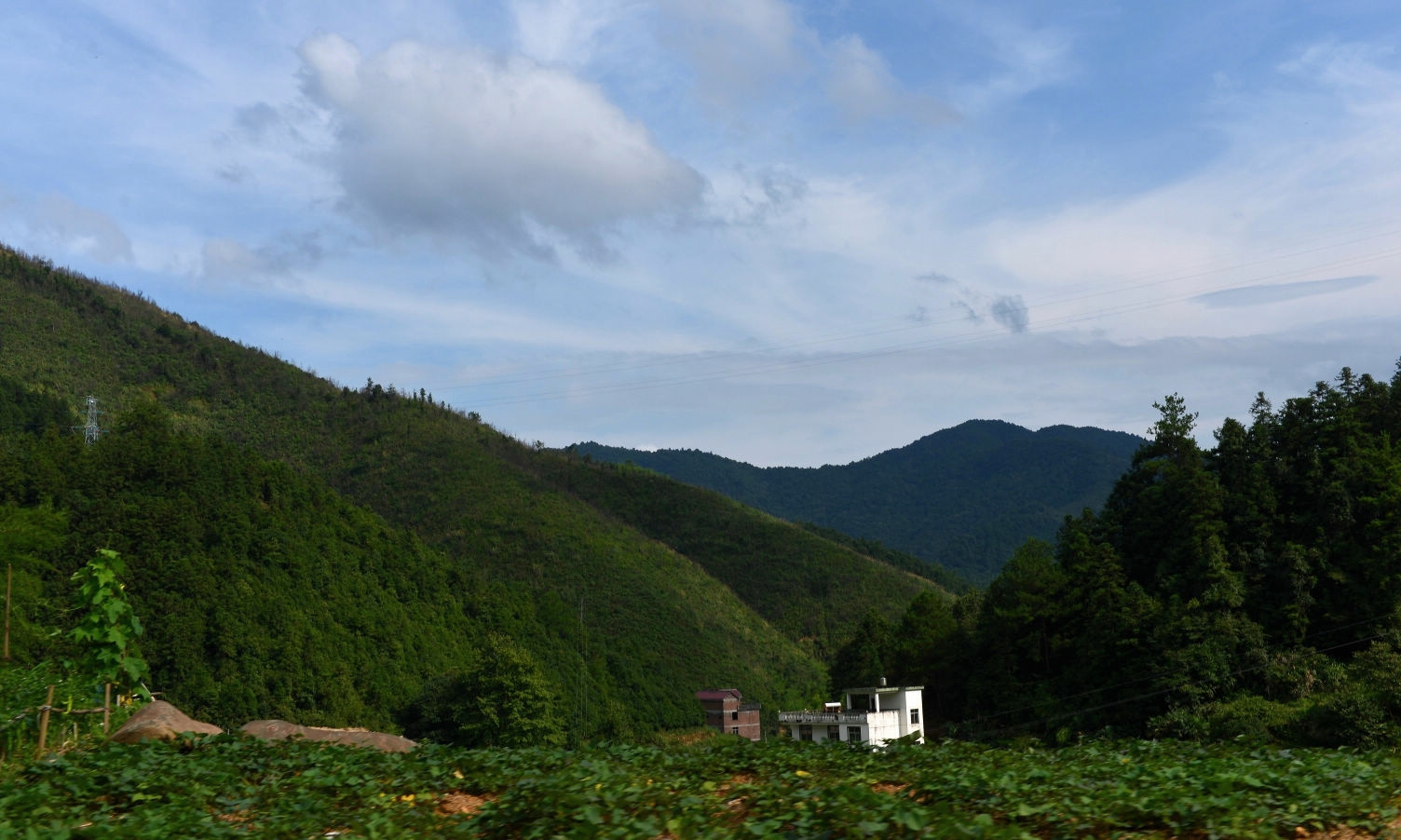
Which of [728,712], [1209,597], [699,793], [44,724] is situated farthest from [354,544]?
[699,793]

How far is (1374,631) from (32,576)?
44366 mm

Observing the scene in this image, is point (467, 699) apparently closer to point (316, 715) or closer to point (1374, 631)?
point (316, 715)

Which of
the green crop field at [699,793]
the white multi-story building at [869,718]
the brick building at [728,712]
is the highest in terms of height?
the green crop field at [699,793]

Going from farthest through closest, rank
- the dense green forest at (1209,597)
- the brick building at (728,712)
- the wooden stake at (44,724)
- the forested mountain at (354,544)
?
the brick building at (728,712) < the forested mountain at (354,544) < the dense green forest at (1209,597) < the wooden stake at (44,724)

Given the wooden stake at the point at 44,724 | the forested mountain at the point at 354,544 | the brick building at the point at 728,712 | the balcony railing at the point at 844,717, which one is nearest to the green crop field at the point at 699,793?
the wooden stake at the point at 44,724

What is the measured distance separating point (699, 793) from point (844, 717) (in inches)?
1217

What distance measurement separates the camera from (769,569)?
89.9 m

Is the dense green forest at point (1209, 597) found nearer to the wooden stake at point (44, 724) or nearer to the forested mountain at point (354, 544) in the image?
the forested mountain at point (354, 544)

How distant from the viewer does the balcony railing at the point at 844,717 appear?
3522 centimetres

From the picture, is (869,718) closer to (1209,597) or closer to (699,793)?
(1209,597)

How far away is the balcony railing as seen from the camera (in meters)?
35.2

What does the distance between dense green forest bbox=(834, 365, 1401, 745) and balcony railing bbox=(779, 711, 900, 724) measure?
433cm

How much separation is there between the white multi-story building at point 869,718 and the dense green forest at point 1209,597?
9.20 feet

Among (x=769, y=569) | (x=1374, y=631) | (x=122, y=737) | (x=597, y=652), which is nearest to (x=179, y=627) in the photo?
(x=597, y=652)
